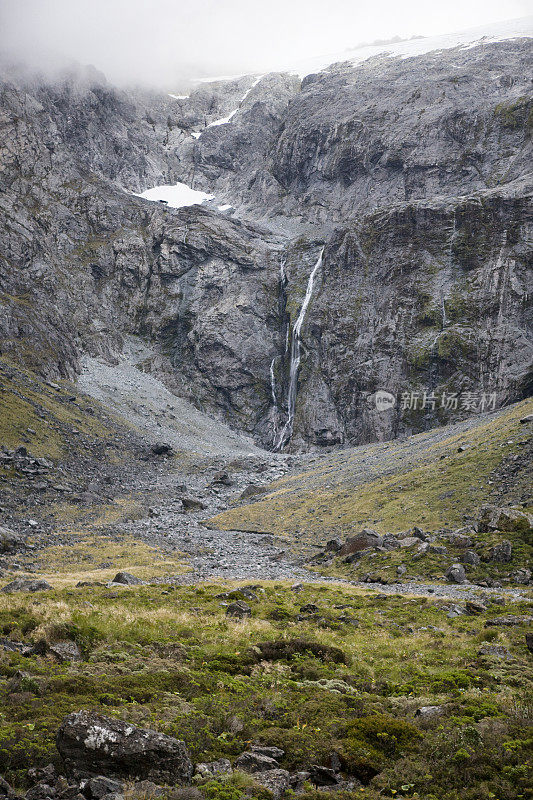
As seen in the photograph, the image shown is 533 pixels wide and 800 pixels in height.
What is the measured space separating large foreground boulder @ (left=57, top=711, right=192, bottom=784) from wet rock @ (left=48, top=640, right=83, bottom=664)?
551cm

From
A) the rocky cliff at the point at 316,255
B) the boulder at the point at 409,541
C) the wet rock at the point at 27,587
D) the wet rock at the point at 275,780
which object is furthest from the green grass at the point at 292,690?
the rocky cliff at the point at 316,255

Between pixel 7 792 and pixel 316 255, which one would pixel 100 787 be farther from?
pixel 316 255

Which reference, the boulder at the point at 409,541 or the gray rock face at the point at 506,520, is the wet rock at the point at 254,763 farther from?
the boulder at the point at 409,541

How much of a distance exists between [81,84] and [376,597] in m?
213

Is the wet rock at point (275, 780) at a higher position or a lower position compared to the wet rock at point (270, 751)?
higher

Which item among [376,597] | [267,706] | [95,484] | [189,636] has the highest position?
[267,706]

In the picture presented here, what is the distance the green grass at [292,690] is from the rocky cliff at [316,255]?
83.6 metres

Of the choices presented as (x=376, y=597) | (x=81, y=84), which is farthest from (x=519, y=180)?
(x=81, y=84)

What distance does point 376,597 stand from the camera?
26.6 meters

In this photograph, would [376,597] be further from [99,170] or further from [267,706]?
[99,170]

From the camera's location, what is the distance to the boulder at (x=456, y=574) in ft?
95.3

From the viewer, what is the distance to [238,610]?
70.9ft

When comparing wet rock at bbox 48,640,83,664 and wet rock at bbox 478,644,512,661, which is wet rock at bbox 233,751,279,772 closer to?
wet rock at bbox 48,640,83,664

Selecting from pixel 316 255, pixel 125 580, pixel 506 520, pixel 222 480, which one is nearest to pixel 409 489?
pixel 506 520
